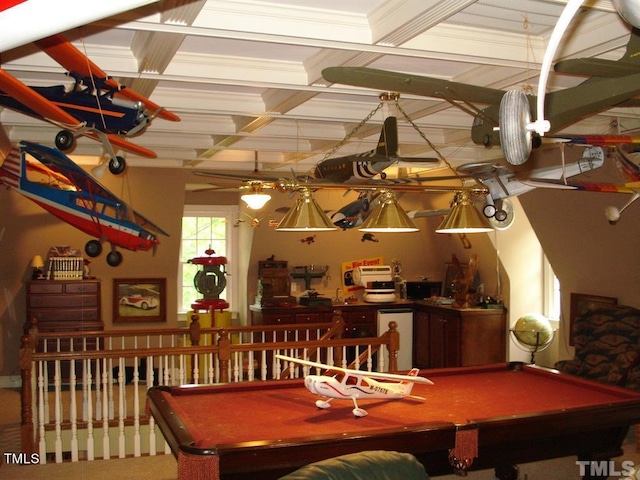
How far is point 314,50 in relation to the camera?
13.2ft

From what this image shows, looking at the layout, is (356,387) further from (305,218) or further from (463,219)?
(463,219)

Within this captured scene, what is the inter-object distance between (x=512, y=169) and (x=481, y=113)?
2355 mm

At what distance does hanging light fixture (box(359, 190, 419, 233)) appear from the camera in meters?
4.26

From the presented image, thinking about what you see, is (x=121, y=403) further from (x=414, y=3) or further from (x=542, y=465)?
(x=414, y=3)

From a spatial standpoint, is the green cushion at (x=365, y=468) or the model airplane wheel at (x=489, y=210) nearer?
the green cushion at (x=365, y=468)

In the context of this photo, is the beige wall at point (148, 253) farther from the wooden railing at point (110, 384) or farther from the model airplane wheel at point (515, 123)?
the model airplane wheel at point (515, 123)

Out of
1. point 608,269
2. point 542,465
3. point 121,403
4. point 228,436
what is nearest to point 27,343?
point 121,403

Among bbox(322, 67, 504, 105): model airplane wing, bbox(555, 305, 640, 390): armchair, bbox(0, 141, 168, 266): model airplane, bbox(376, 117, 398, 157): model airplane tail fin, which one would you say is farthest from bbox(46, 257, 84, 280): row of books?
bbox(322, 67, 504, 105): model airplane wing

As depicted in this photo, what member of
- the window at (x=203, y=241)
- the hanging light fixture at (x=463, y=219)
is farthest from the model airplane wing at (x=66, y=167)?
the window at (x=203, y=241)

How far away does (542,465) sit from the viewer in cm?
558

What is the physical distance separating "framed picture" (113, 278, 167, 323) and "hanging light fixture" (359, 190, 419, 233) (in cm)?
550

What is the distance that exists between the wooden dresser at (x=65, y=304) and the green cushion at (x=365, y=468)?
6.53 m

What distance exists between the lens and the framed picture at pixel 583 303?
7.05 m

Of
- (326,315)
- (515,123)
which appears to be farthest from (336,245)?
(515,123)
